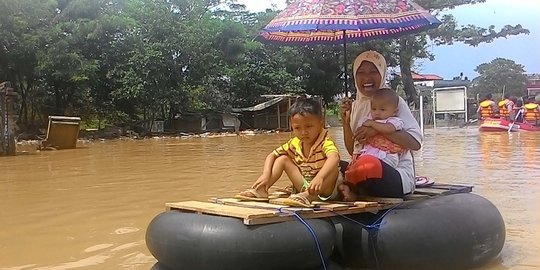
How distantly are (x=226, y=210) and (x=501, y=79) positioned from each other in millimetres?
52115

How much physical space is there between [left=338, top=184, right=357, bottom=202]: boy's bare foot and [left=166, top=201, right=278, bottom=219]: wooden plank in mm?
828

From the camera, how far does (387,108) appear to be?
4.57m

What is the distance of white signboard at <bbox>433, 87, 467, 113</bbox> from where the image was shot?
31281 millimetres

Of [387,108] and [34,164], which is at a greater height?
[387,108]

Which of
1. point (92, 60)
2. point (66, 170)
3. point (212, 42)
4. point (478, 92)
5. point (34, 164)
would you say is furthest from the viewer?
point (478, 92)

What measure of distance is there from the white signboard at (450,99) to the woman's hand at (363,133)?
27818 mm

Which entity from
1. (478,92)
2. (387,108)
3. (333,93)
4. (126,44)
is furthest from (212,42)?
(387,108)

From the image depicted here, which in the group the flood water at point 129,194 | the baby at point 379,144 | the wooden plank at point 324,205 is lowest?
the flood water at point 129,194

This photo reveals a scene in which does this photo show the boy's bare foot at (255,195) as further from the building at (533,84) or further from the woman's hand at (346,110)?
the building at (533,84)

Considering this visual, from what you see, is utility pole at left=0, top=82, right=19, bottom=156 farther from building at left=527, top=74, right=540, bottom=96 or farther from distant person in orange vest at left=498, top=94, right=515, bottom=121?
building at left=527, top=74, right=540, bottom=96

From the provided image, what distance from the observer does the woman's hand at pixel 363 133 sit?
4.55 m

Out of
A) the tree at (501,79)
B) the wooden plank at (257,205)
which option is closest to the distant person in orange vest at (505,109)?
the wooden plank at (257,205)

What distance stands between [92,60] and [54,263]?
86.7 ft

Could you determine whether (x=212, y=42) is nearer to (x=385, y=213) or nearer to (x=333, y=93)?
(x=333, y=93)
